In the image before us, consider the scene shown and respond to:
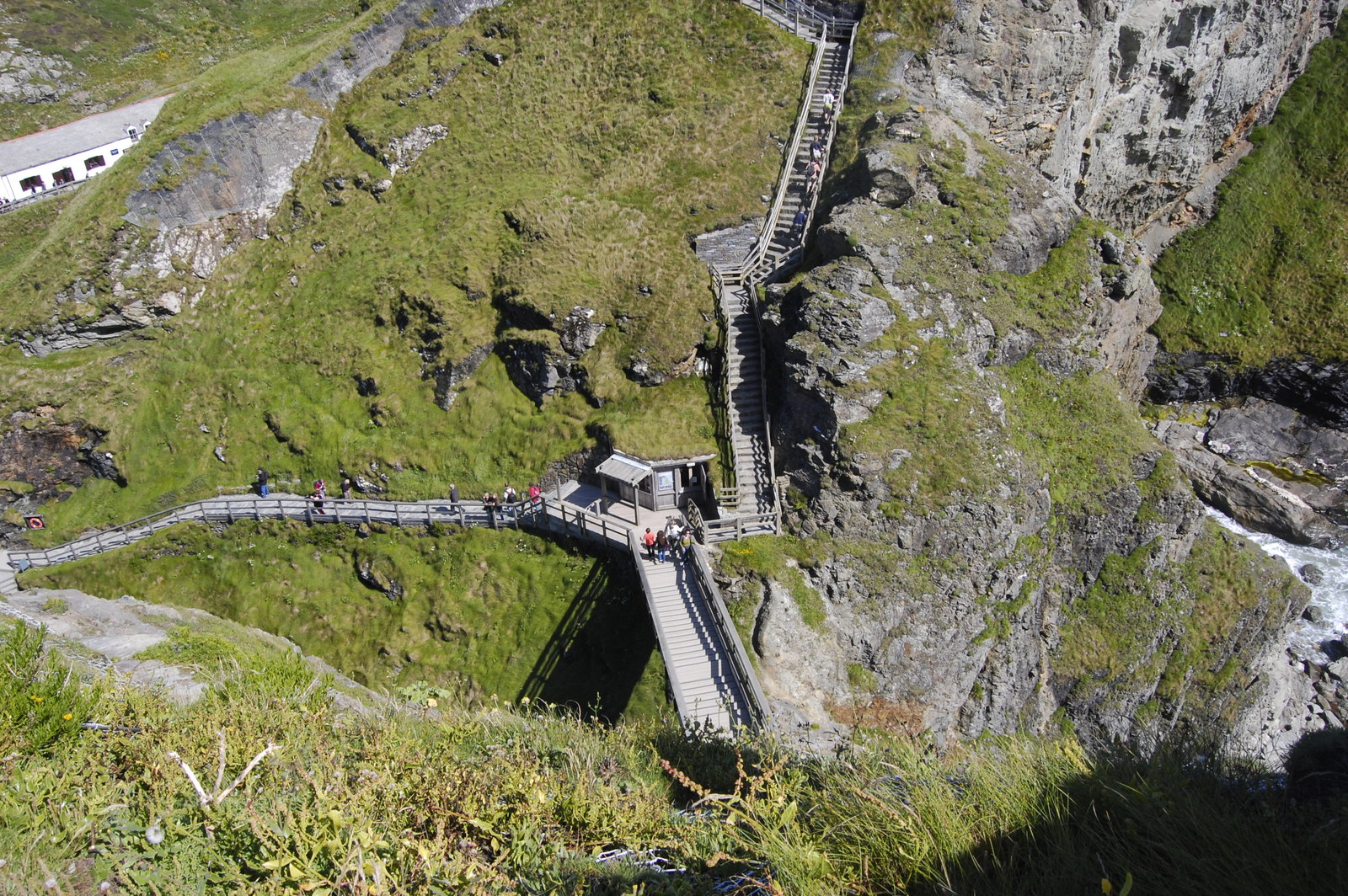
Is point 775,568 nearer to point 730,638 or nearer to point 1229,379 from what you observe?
point 730,638

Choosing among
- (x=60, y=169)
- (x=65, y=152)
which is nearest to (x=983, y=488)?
(x=60, y=169)

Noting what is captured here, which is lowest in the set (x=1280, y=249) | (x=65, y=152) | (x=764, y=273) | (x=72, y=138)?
(x=764, y=273)

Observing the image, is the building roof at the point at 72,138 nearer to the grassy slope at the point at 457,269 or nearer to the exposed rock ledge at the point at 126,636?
the grassy slope at the point at 457,269

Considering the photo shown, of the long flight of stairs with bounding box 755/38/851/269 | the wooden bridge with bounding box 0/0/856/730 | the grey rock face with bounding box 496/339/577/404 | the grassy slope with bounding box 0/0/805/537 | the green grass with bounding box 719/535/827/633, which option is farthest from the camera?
the long flight of stairs with bounding box 755/38/851/269

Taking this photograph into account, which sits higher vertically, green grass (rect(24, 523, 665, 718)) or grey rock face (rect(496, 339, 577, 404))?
grey rock face (rect(496, 339, 577, 404))

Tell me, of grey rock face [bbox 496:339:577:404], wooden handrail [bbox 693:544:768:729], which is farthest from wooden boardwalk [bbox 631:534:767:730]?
grey rock face [bbox 496:339:577:404]

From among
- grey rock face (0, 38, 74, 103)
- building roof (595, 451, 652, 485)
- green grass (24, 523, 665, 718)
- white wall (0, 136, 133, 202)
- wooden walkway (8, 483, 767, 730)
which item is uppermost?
grey rock face (0, 38, 74, 103)

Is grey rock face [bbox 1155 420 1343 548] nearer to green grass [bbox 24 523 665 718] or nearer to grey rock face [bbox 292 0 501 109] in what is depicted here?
green grass [bbox 24 523 665 718]

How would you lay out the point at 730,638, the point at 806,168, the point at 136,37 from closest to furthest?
the point at 730,638
the point at 806,168
the point at 136,37
